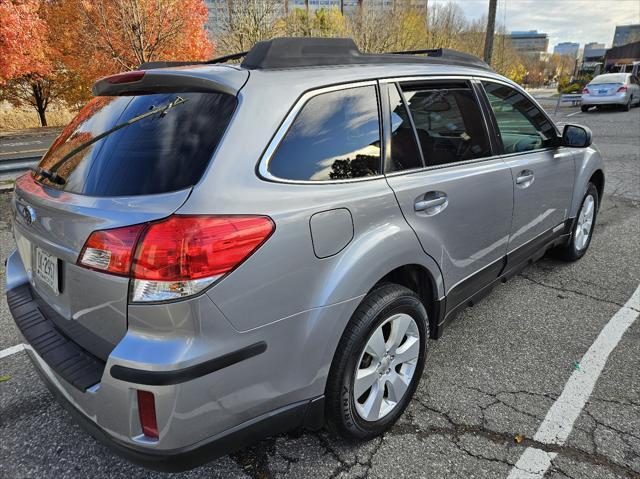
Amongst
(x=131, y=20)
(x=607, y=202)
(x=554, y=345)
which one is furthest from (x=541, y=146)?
(x=131, y=20)

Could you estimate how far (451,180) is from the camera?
243 cm

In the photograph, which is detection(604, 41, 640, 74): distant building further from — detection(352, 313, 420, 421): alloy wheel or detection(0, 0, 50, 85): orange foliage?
detection(352, 313, 420, 421): alloy wheel

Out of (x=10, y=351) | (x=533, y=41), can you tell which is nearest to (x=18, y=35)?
(x=10, y=351)

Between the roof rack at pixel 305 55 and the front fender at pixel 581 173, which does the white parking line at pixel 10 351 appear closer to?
the roof rack at pixel 305 55

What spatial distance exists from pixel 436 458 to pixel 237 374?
1.13 m

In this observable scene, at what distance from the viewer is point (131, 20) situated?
35.4ft

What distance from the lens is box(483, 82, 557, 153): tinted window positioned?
3025mm

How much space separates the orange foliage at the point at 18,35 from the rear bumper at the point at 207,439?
55.9 ft

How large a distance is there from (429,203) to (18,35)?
17.8m

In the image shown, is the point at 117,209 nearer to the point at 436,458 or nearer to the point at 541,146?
the point at 436,458

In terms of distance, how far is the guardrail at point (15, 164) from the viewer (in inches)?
240

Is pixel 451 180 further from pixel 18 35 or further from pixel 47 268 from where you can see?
pixel 18 35

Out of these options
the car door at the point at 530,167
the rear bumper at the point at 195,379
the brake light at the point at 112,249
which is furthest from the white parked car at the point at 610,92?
the brake light at the point at 112,249

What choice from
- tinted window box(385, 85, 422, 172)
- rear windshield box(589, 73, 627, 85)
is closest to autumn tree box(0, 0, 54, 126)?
tinted window box(385, 85, 422, 172)
